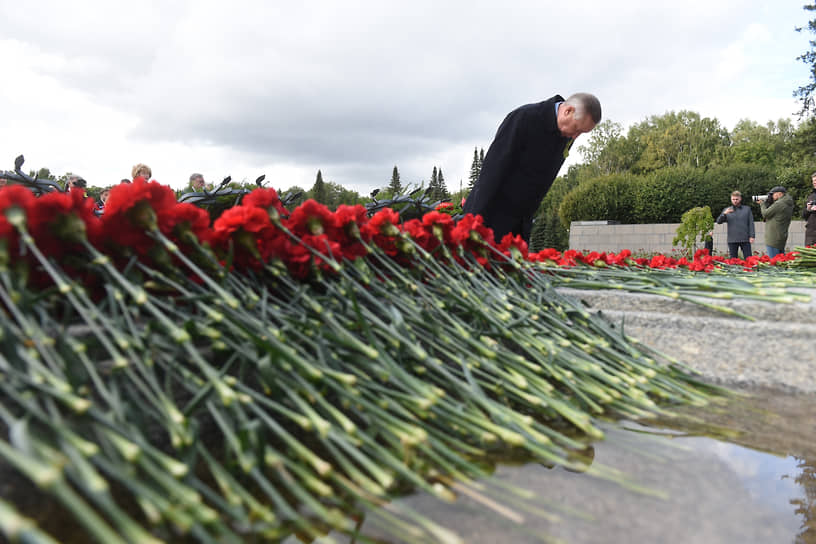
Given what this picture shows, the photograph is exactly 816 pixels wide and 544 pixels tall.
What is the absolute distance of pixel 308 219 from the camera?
134cm

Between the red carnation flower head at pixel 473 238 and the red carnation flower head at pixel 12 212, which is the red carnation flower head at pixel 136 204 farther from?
the red carnation flower head at pixel 473 238

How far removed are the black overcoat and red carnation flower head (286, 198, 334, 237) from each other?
1.55 m

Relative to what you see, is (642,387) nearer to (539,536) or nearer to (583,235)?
(539,536)

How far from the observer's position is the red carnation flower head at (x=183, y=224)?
1028 millimetres

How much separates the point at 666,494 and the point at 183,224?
3.40 feet

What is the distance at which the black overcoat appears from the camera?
2.71 meters

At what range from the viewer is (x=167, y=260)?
3.34 ft

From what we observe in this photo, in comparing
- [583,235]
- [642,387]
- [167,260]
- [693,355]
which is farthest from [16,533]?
[583,235]

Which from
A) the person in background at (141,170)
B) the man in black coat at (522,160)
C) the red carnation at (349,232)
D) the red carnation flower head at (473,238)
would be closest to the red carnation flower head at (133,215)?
the red carnation at (349,232)

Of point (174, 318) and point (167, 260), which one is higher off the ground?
point (167, 260)

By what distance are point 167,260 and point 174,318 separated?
0.40ft

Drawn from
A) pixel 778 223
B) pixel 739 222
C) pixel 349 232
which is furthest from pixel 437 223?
pixel 739 222

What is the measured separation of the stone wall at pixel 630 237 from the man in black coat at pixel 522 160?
17178mm

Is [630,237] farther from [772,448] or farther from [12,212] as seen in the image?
[12,212]
